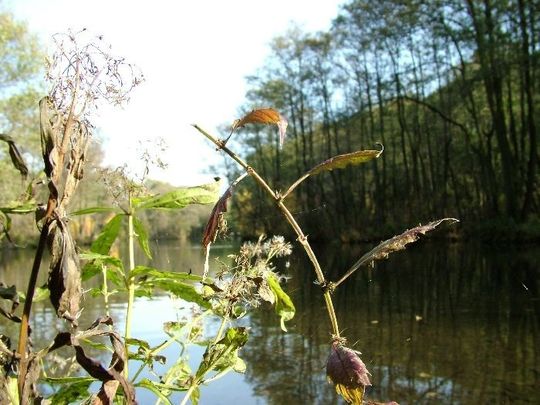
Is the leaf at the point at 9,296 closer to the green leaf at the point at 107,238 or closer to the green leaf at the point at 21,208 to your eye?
the green leaf at the point at 21,208

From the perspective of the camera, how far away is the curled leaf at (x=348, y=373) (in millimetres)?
607

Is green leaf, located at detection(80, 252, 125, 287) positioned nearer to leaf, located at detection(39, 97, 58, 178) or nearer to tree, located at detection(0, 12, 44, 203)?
leaf, located at detection(39, 97, 58, 178)

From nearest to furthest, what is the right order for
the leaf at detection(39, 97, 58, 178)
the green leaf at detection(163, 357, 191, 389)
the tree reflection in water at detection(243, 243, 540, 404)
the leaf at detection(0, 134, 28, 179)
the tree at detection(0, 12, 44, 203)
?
the leaf at detection(39, 97, 58, 178)
the leaf at detection(0, 134, 28, 179)
the green leaf at detection(163, 357, 191, 389)
the tree reflection in water at detection(243, 243, 540, 404)
the tree at detection(0, 12, 44, 203)

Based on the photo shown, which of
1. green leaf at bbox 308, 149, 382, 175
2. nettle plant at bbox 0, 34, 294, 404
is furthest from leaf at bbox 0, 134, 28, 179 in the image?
green leaf at bbox 308, 149, 382, 175

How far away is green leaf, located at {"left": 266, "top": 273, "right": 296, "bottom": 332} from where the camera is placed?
96 cm

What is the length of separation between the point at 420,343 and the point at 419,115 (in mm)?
31216

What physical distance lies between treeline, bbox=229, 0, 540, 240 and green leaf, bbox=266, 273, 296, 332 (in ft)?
73.7

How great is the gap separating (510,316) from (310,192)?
3412 cm

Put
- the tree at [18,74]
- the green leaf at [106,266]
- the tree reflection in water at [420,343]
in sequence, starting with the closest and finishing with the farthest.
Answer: the green leaf at [106,266]
the tree reflection in water at [420,343]
the tree at [18,74]

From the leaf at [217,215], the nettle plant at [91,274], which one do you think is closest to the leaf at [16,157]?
the nettle plant at [91,274]

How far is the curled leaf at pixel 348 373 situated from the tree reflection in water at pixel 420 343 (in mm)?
1948

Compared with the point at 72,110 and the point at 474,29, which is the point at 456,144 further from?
the point at 72,110

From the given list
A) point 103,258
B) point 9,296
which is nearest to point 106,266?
point 103,258

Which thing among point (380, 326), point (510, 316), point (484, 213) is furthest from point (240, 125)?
point (484, 213)
